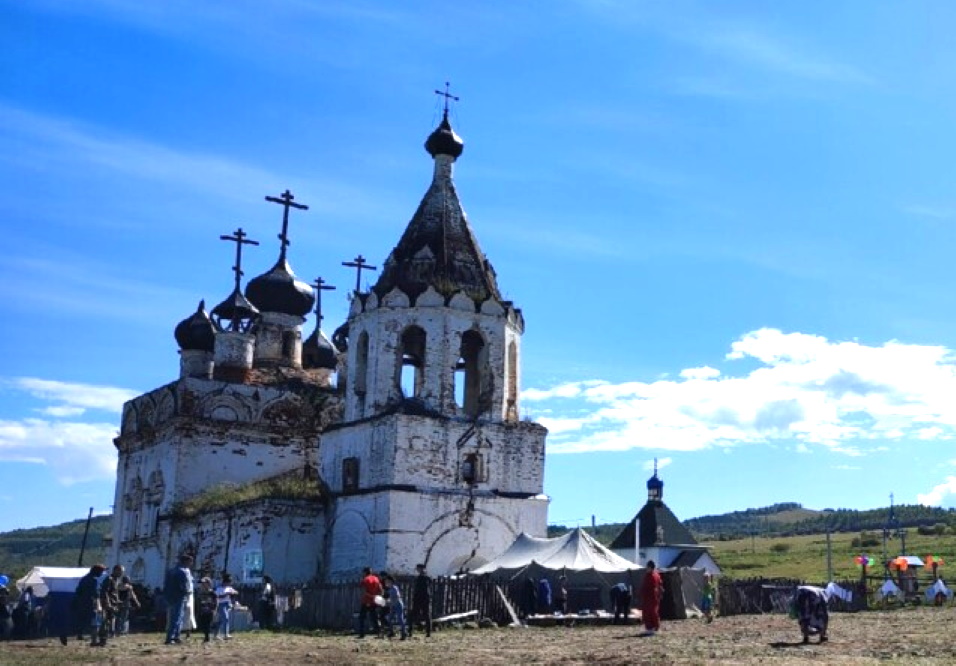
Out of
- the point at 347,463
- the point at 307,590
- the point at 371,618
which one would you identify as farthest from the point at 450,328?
the point at 371,618

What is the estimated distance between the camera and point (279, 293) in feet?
134

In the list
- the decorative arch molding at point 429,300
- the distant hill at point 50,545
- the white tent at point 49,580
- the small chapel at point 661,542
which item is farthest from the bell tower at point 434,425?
the distant hill at point 50,545

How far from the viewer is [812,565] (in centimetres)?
6875

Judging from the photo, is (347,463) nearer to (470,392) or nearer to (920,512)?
(470,392)

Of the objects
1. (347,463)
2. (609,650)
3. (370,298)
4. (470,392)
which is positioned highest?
(370,298)

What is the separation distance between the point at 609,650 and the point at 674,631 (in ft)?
16.2

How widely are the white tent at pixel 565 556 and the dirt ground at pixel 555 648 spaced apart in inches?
99.5

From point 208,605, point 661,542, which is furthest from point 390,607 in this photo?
point 661,542

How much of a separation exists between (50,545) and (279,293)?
107 metres

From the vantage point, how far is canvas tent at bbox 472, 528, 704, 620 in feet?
83.5

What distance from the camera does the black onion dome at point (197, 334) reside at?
128ft

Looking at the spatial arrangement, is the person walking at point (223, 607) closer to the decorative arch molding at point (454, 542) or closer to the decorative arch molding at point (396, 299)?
the decorative arch molding at point (454, 542)

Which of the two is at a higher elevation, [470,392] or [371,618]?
[470,392]

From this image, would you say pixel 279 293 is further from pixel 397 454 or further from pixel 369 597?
pixel 369 597
